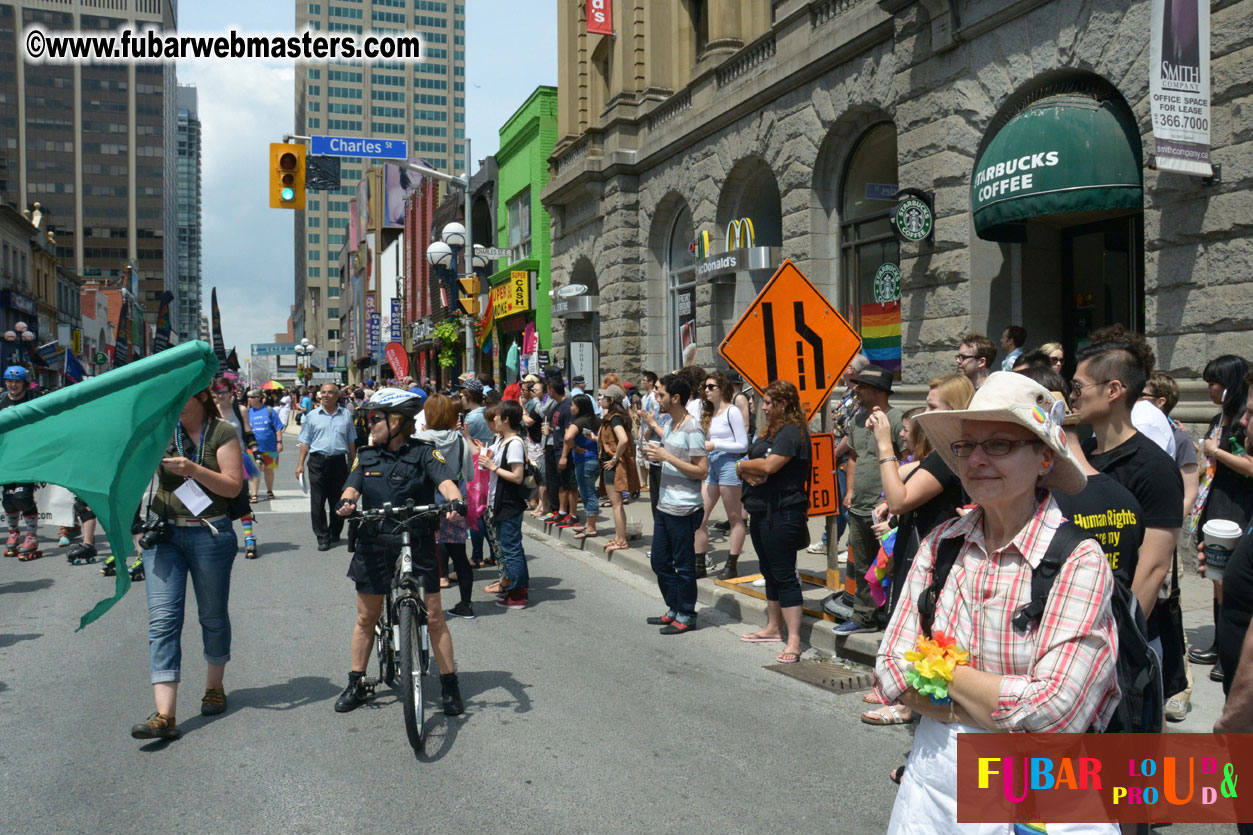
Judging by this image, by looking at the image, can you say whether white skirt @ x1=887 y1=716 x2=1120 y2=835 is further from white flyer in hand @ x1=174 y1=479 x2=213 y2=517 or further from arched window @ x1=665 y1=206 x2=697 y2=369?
arched window @ x1=665 y1=206 x2=697 y2=369

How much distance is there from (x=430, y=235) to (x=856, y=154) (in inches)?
1621

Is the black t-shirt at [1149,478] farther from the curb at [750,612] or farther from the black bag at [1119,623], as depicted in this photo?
the curb at [750,612]

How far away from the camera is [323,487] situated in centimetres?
1206

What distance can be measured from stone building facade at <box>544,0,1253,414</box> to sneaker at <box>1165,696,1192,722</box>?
15.2 ft

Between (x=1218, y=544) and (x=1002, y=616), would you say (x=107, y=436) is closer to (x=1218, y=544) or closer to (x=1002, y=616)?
(x=1002, y=616)

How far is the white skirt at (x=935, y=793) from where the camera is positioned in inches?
92.4

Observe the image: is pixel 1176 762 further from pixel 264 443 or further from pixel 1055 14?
pixel 264 443

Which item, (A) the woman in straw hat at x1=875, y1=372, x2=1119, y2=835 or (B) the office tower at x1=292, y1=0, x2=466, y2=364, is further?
(B) the office tower at x1=292, y1=0, x2=466, y2=364

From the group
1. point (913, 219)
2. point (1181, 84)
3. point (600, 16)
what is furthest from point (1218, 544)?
point (600, 16)

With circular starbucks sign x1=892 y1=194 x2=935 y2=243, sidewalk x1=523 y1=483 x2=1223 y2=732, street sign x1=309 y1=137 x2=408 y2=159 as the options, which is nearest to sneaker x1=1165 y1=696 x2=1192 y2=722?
sidewalk x1=523 y1=483 x2=1223 y2=732

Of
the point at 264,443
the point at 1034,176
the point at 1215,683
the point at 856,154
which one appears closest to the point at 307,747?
the point at 1215,683

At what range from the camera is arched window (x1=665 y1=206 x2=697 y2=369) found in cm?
2045

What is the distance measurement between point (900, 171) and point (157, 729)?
35.7 ft

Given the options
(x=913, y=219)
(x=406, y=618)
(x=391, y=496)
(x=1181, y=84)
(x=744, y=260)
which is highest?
(x=1181, y=84)
